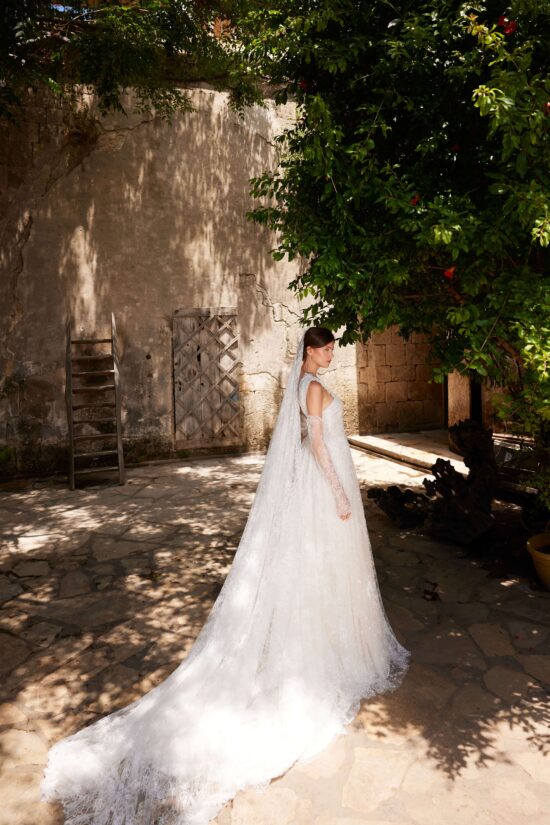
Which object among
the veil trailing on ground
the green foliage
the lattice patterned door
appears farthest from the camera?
the lattice patterned door

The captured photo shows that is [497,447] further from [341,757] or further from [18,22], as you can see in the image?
[18,22]

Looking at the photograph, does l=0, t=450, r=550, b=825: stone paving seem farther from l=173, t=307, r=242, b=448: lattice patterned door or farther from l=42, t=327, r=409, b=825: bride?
l=173, t=307, r=242, b=448: lattice patterned door

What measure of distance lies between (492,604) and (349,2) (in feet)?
12.5

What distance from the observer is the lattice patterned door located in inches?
365

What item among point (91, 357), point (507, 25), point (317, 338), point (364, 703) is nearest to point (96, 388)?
point (91, 357)

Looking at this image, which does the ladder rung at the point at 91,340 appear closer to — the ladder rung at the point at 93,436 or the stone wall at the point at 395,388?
the ladder rung at the point at 93,436

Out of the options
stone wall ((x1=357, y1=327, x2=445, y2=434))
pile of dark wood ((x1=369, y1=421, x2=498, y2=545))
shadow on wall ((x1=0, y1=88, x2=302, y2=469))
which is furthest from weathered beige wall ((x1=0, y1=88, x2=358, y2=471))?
pile of dark wood ((x1=369, y1=421, x2=498, y2=545))

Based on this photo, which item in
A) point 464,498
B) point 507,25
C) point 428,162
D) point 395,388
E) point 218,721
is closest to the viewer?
point 218,721

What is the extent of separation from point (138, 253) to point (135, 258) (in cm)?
9

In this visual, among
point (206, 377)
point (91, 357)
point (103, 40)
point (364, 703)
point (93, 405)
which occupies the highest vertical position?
point (103, 40)

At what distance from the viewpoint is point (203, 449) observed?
9.58 meters

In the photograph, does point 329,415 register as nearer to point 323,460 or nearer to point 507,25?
point 323,460

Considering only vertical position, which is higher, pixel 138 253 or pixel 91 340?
pixel 138 253

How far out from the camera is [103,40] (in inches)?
253
